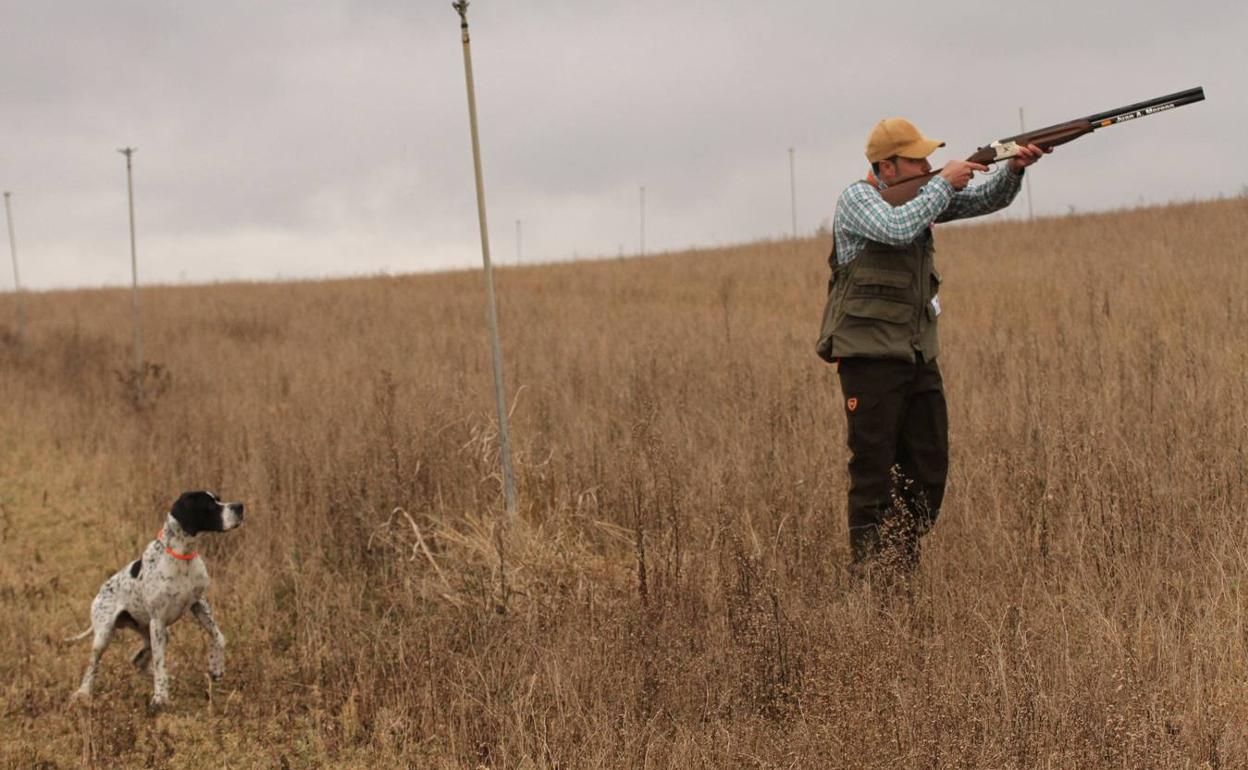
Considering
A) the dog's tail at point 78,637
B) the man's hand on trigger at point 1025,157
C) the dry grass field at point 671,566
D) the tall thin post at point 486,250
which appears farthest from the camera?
the tall thin post at point 486,250

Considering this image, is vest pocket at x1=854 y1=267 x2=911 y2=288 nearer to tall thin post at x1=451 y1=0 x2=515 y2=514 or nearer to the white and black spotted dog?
tall thin post at x1=451 y1=0 x2=515 y2=514

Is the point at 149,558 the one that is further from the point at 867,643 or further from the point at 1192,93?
the point at 1192,93

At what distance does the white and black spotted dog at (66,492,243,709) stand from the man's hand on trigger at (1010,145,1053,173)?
3.65 metres

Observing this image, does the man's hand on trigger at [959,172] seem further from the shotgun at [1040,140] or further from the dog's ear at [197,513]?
Answer: the dog's ear at [197,513]

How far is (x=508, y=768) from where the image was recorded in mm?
3723

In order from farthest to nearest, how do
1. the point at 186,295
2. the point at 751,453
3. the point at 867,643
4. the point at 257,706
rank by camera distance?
1. the point at 186,295
2. the point at 751,453
3. the point at 257,706
4. the point at 867,643

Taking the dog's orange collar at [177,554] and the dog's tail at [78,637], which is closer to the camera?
the dog's orange collar at [177,554]

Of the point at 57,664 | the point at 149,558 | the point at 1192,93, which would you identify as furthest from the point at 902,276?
the point at 57,664

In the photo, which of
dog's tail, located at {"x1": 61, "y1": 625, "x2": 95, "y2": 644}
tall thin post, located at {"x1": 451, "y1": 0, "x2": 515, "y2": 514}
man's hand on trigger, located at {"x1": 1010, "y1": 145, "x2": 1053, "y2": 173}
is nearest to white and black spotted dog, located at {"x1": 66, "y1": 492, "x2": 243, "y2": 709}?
dog's tail, located at {"x1": 61, "y1": 625, "x2": 95, "y2": 644}

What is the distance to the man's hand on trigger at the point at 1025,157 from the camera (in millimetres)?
4582

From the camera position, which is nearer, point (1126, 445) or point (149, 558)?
point (149, 558)

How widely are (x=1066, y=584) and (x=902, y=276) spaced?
53.4 inches

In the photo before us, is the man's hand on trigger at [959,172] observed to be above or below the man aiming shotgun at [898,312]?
above

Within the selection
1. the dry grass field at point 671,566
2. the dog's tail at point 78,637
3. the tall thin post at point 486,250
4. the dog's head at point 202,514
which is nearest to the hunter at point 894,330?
the dry grass field at point 671,566
